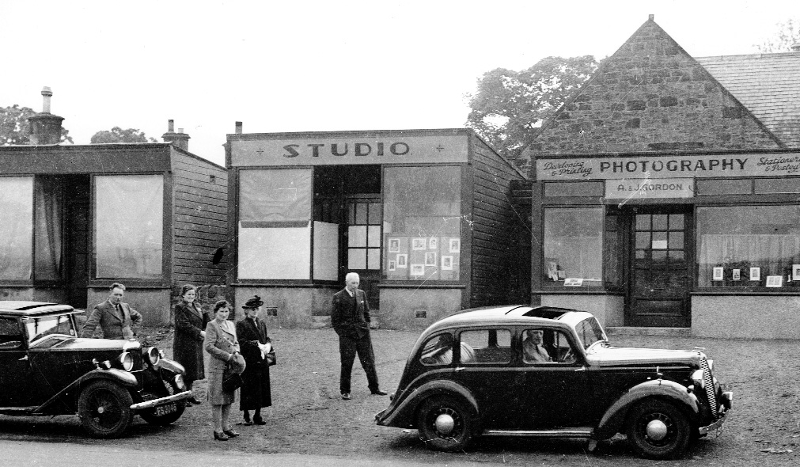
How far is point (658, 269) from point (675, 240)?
672 mm

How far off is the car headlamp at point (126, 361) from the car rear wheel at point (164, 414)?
54 cm

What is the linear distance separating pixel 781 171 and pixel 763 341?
320cm

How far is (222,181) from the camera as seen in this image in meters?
23.8

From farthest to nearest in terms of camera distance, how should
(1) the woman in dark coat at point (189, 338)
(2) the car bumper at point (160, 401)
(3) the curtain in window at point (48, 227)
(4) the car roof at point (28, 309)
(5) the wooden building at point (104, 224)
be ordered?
(3) the curtain in window at point (48, 227) → (5) the wooden building at point (104, 224) → (1) the woman in dark coat at point (189, 338) → (4) the car roof at point (28, 309) → (2) the car bumper at point (160, 401)

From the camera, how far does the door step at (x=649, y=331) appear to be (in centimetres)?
1842

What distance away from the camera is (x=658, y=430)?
8.77 m

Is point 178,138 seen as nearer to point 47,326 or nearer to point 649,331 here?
point 649,331

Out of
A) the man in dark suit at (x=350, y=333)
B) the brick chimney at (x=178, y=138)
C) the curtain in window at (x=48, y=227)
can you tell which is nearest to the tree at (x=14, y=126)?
the brick chimney at (x=178, y=138)

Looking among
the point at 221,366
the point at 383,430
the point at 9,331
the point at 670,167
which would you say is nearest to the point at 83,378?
the point at 9,331

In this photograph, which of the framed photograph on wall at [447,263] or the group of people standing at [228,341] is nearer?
the group of people standing at [228,341]

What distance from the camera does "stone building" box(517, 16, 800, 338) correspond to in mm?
18078

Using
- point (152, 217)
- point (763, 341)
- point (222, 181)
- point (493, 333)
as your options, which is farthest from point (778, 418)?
point (222, 181)

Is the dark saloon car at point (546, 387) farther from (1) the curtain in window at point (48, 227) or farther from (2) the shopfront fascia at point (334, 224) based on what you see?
(1) the curtain in window at point (48, 227)

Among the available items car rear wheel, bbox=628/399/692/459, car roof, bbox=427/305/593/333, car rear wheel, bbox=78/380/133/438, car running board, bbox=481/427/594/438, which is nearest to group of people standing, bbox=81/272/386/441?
car rear wheel, bbox=78/380/133/438
